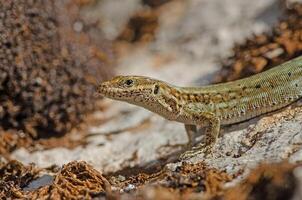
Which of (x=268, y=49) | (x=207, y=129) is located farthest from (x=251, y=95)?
(x=268, y=49)

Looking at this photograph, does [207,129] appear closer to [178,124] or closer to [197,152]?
[197,152]

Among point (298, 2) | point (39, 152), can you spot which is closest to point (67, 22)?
A: point (39, 152)

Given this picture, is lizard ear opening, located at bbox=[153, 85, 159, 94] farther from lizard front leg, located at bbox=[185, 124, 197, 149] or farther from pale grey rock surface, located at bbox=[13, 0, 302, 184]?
pale grey rock surface, located at bbox=[13, 0, 302, 184]

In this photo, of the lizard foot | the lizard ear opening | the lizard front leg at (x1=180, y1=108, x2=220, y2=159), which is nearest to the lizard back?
the lizard front leg at (x1=180, y1=108, x2=220, y2=159)

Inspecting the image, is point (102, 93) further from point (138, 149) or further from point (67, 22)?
point (67, 22)

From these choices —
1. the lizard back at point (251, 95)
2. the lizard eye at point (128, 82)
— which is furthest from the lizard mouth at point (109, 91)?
the lizard back at point (251, 95)

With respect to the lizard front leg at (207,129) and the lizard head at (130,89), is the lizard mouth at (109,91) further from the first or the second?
the lizard front leg at (207,129)
